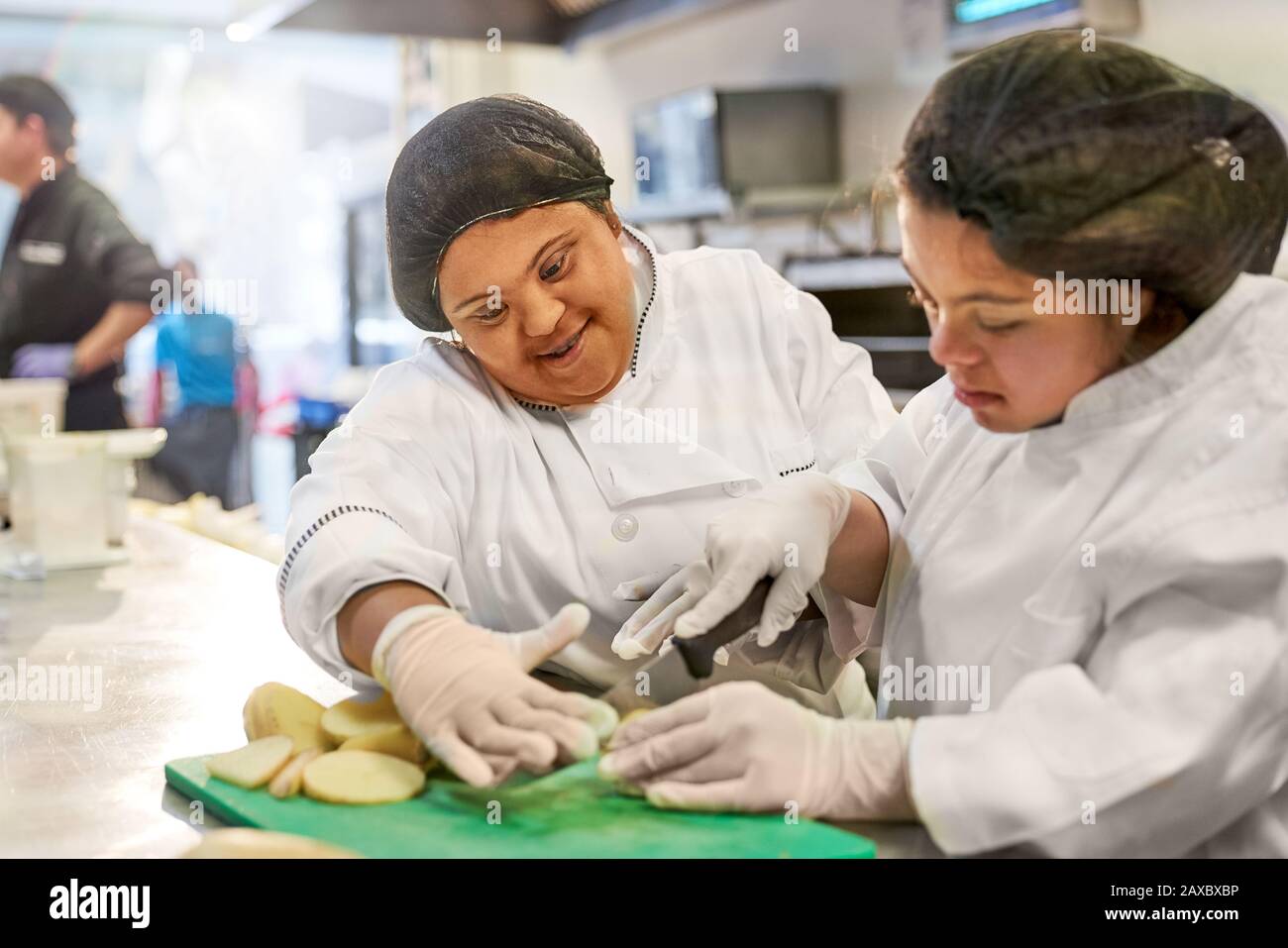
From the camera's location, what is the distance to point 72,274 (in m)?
2.98

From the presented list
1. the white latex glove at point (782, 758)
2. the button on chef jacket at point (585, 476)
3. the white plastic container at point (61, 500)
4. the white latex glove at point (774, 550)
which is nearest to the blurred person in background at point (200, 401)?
the white plastic container at point (61, 500)

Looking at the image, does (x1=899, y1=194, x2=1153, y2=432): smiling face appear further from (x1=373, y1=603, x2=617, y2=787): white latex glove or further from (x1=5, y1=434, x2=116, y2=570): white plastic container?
(x1=5, y1=434, x2=116, y2=570): white plastic container

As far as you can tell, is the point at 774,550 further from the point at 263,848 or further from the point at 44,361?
the point at 44,361

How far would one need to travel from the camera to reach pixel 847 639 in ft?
3.52

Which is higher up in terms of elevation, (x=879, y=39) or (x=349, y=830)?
(x=879, y=39)

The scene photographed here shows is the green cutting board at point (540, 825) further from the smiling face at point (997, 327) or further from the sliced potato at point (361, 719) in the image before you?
the smiling face at point (997, 327)

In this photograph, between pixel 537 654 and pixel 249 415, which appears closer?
pixel 537 654

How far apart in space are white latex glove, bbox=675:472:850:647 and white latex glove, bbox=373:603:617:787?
9 cm

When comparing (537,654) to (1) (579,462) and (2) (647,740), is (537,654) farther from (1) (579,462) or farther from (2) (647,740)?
(1) (579,462)

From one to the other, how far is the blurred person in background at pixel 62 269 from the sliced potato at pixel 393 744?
7.31 feet
